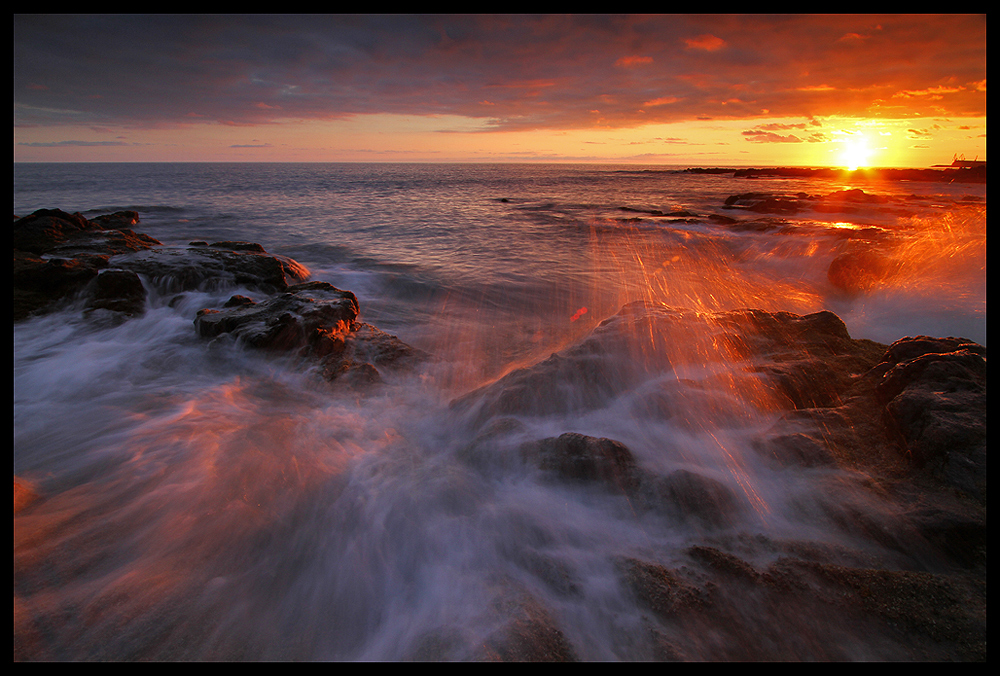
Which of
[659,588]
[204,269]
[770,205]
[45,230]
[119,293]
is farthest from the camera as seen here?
[770,205]

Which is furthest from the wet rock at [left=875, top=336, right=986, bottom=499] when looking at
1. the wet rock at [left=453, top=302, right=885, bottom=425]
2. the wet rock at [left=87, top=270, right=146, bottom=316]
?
the wet rock at [left=87, top=270, right=146, bottom=316]

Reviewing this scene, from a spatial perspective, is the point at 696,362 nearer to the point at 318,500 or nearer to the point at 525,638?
the point at 525,638

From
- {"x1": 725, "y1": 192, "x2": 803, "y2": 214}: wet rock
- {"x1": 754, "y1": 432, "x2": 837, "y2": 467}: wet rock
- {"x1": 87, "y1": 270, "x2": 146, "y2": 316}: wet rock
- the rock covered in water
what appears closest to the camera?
{"x1": 754, "y1": 432, "x2": 837, "y2": 467}: wet rock

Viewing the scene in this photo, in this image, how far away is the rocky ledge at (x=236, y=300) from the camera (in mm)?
5332

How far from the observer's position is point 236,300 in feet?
21.1

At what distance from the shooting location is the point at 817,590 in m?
2.01

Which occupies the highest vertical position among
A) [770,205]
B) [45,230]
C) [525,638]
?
[770,205]

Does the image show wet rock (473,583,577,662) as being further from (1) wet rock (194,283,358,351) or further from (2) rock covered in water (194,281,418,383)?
(1) wet rock (194,283,358,351)

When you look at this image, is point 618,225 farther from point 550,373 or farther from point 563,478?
point 563,478

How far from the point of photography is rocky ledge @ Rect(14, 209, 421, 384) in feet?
17.5

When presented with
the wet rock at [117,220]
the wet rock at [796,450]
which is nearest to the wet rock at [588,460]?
the wet rock at [796,450]

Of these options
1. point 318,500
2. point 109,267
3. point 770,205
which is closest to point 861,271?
point 318,500

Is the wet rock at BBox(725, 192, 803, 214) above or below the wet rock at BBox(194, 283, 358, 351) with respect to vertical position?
above

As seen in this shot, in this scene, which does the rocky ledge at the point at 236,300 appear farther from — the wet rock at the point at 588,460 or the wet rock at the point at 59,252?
the wet rock at the point at 588,460
